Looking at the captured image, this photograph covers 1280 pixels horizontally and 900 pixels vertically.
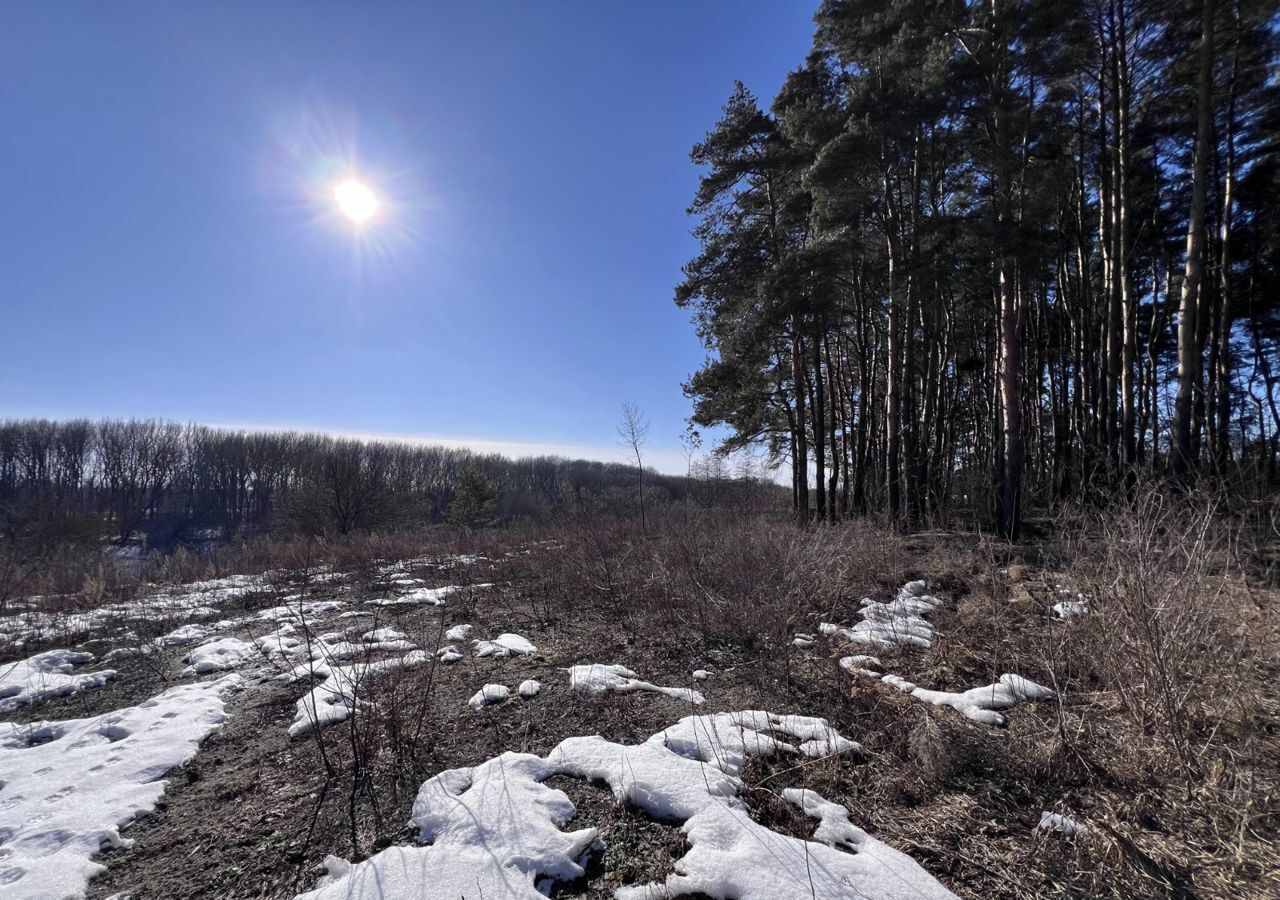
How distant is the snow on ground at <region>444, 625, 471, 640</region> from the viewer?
5.37 m

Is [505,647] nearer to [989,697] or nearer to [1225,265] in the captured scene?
[989,697]

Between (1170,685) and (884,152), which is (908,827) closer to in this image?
(1170,685)

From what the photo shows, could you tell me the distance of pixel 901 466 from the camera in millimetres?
11688

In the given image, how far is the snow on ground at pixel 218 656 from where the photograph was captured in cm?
478

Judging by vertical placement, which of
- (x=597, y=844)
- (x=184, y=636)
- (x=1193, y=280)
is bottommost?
(x=184, y=636)

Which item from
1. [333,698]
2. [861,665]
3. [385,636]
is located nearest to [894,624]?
[861,665]

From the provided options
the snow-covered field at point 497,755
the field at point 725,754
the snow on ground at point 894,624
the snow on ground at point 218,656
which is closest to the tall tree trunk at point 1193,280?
the field at point 725,754

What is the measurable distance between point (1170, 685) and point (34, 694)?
8.23 m

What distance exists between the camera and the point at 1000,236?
325 inches

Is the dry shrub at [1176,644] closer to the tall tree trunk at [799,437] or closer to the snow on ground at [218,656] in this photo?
the snow on ground at [218,656]

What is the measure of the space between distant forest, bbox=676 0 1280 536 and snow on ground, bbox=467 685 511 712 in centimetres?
806

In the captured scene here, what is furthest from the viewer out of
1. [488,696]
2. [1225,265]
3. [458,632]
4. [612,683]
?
[1225,265]

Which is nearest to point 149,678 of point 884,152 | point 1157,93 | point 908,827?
point 908,827

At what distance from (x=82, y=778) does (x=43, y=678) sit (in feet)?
9.73
